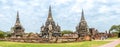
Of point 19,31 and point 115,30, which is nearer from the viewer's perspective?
point 19,31

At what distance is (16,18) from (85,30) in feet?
97.4

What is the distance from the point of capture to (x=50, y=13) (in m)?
112

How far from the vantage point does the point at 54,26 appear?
10731 cm

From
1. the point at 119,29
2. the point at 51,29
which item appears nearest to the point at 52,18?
the point at 51,29

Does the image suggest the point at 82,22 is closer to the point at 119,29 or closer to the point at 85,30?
the point at 85,30

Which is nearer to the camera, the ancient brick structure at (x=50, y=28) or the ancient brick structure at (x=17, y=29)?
the ancient brick structure at (x=50, y=28)

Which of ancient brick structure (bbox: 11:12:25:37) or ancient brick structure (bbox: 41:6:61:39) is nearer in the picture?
ancient brick structure (bbox: 41:6:61:39)

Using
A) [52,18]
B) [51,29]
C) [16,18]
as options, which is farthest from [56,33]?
[16,18]

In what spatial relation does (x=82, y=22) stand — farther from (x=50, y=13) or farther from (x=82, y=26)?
A: (x=50, y=13)

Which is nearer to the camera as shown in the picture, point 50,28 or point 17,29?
point 50,28

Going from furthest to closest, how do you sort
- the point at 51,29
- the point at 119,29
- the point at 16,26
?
the point at 119,29, the point at 16,26, the point at 51,29

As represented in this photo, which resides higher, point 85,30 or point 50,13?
point 50,13

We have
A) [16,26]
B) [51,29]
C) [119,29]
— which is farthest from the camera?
[119,29]

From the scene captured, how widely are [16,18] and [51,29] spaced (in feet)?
61.9
